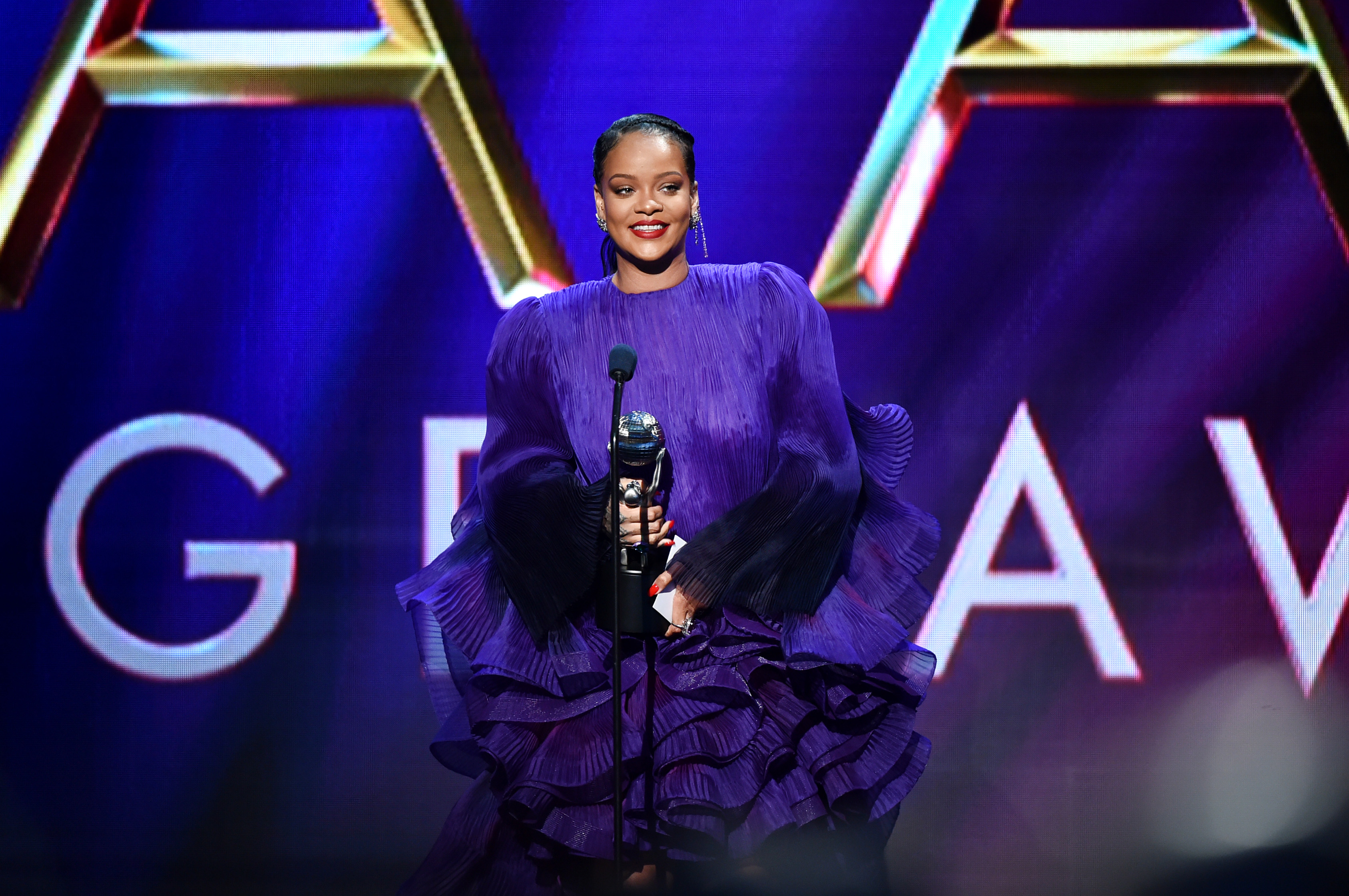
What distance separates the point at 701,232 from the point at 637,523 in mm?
722

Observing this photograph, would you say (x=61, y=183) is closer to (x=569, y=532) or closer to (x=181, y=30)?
(x=181, y=30)

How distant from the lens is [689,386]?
224 centimetres

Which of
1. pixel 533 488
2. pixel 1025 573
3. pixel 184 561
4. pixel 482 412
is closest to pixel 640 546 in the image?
pixel 533 488

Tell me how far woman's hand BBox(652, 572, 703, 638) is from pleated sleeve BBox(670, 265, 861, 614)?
11 mm

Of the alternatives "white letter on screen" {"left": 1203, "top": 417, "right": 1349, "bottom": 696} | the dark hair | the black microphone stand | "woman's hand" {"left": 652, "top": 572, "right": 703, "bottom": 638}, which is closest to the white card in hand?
"woman's hand" {"left": 652, "top": 572, "right": 703, "bottom": 638}

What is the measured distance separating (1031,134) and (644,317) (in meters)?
1.63

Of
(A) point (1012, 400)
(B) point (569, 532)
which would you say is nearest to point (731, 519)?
(B) point (569, 532)

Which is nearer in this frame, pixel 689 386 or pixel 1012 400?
pixel 689 386

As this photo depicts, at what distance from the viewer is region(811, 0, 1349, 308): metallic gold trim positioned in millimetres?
3471

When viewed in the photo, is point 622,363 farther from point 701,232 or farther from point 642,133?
point 701,232

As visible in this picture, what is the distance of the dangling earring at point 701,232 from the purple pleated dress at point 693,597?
0.70 feet

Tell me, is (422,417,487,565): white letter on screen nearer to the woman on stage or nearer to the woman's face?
the woman on stage

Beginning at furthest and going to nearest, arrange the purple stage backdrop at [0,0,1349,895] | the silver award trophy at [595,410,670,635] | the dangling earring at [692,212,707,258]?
the purple stage backdrop at [0,0,1349,895] → the dangling earring at [692,212,707,258] → the silver award trophy at [595,410,670,635]

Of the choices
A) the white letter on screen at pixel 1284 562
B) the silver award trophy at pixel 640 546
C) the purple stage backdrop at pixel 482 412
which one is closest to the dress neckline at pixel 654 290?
the silver award trophy at pixel 640 546
